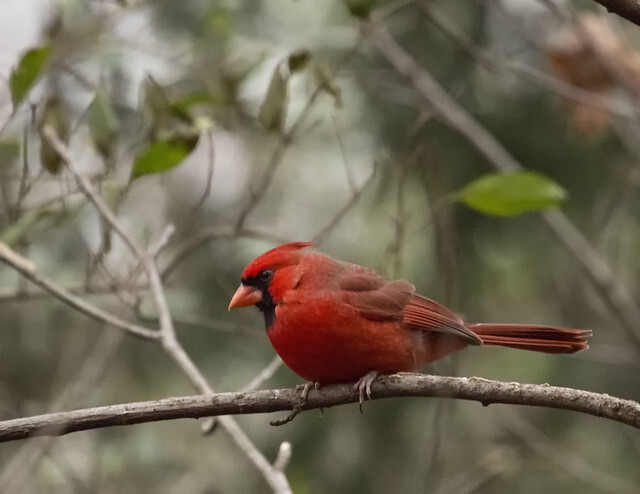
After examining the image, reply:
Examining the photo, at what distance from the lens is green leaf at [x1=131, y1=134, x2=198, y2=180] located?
3105 mm

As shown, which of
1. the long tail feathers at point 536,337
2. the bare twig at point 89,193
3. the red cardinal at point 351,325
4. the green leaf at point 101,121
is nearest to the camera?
the red cardinal at point 351,325

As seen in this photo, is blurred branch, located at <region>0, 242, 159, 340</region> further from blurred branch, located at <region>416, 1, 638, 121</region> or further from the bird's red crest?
blurred branch, located at <region>416, 1, 638, 121</region>

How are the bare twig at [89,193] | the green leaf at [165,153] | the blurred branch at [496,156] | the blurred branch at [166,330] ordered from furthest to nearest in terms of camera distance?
the blurred branch at [496,156], the bare twig at [89,193], the green leaf at [165,153], the blurred branch at [166,330]

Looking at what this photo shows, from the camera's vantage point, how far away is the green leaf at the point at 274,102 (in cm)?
327

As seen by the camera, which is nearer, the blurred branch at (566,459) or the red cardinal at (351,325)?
the red cardinal at (351,325)

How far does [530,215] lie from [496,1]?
4.34 ft

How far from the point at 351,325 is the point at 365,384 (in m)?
0.25

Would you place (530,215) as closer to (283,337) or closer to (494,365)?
(494,365)

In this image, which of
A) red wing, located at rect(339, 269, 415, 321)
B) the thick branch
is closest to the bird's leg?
the thick branch

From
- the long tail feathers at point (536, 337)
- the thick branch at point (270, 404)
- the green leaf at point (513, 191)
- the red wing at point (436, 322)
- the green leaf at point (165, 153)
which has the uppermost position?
the green leaf at point (165, 153)

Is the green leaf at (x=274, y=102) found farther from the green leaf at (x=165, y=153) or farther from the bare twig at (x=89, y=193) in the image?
the bare twig at (x=89, y=193)

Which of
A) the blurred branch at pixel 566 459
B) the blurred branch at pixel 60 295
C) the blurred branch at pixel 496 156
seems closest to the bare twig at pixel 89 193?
the blurred branch at pixel 60 295

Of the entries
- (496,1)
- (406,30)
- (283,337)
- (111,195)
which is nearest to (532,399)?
(283,337)

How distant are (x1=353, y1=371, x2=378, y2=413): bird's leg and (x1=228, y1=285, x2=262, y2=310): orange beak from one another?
0.53 metres
